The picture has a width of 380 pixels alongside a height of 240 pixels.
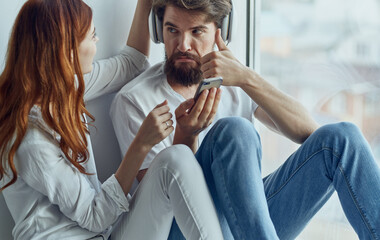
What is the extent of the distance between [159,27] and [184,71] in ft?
0.52

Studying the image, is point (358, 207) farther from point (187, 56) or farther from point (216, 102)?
point (187, 56)

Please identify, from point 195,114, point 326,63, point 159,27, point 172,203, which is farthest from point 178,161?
point 326,63

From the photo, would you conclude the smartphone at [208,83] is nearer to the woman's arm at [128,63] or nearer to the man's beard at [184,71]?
the man's beard at [184,71]

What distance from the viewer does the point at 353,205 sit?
4.06 ft

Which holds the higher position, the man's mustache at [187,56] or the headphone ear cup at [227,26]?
the headphone ear cup at [227,26]

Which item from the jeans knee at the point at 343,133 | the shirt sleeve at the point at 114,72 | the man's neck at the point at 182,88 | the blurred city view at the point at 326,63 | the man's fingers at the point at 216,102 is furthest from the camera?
the blurred city view at the point at 326,63

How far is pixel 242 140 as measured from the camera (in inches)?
49.9

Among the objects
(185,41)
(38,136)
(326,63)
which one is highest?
(185,41)

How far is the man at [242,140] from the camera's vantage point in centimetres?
122

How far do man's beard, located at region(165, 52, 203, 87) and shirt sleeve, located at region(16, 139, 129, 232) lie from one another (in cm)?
48

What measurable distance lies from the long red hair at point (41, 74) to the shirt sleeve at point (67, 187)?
0.03 metres

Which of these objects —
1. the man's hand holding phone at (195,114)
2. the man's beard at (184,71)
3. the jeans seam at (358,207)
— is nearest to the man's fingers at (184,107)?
the man's hand holding phone at (195,114)

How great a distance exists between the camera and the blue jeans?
1.21m

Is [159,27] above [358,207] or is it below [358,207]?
above
